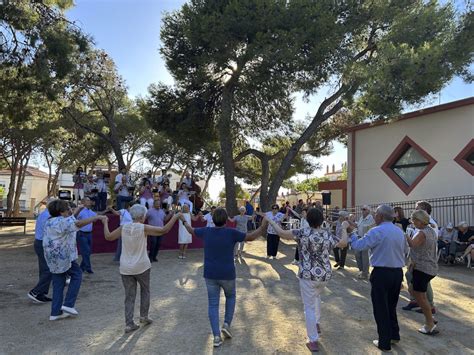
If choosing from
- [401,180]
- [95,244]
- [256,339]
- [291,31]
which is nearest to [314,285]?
[256,339]

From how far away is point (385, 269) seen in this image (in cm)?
465

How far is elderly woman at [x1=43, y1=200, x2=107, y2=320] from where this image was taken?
5.50m

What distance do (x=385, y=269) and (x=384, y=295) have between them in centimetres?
29

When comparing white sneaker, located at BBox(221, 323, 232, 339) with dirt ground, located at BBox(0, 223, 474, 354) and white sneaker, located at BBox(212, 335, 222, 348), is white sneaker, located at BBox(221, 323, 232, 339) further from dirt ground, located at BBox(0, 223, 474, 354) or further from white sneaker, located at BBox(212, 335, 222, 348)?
white sneaker, located at BBox(212, 335, 222, 348)

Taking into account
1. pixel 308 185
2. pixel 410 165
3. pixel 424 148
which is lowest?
pixel 410 165

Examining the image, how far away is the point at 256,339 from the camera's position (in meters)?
5.04

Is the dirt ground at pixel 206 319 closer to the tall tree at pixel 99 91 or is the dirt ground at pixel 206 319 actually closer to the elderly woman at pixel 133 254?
the elderly woman at pixel 133 254

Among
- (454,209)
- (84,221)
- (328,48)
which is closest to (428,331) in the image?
(84,221)

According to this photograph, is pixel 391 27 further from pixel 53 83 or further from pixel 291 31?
pixel 53 83

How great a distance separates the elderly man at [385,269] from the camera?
4.63m

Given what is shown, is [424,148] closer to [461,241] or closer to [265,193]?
[461,241]

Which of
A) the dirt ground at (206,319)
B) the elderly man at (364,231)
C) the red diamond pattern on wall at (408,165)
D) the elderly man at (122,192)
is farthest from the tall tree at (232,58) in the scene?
the dirt ground at (206,319)

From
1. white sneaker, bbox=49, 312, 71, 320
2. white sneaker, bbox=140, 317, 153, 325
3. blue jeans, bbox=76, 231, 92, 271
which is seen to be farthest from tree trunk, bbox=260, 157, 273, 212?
white sneaker, bbox=49, 312, 71, 320

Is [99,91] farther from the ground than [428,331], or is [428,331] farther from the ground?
[99,91]
